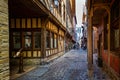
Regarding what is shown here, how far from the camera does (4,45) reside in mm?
6191

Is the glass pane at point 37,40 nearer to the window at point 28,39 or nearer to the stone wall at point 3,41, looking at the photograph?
the window at point 28,39

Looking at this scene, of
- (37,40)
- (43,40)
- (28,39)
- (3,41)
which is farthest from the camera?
(37,40)

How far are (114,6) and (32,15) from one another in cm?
659

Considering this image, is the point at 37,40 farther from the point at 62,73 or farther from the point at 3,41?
the point at 3,41

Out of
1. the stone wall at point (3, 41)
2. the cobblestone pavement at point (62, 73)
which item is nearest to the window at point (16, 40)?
the cobblestone pavement at point (62, 73)

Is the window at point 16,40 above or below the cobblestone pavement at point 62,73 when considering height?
above

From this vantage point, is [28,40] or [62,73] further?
[28,40]

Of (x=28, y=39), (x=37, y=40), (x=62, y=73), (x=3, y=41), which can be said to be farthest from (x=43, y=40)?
(x=3, y=41)

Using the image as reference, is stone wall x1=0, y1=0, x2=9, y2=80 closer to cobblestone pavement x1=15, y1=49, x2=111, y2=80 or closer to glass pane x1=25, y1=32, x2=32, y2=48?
cobblestone pavement x1=15, y1=49, x2=111, y2=80

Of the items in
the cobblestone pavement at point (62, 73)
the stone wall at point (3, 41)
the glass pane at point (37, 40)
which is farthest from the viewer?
the glass pane at point (37, 40)

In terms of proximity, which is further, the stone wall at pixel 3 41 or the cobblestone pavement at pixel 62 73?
the cobblestone pavement at pixel 62 73

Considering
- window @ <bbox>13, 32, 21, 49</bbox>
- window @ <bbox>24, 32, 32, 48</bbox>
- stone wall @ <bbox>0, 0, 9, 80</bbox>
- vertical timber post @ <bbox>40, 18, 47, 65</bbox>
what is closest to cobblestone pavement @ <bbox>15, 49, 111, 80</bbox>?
vertical timber post @ <bbox>40, 18, 47, 65</bbox>

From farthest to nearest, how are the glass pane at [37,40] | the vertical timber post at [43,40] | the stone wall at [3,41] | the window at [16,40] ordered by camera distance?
1. the glass pane at [37,40]
2. the window at [16,40]
3. the vertical timber post at [43,40]
4. the stone wall at [3,41]

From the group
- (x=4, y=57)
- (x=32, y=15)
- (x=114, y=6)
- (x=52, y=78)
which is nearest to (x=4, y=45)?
(x=4, y=57)
